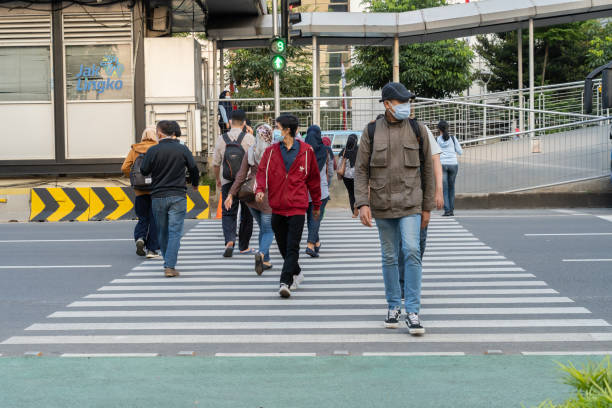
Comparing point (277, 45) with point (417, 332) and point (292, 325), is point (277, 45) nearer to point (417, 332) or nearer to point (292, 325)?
point (292, 325)

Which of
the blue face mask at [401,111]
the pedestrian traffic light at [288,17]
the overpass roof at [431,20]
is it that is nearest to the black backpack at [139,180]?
the blue face mask at [401,111]

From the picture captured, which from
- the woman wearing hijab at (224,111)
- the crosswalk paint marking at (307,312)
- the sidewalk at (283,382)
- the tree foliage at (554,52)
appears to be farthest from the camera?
the tree foliage at (554,52)

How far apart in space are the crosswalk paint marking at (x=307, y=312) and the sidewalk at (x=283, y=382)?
5.57ft

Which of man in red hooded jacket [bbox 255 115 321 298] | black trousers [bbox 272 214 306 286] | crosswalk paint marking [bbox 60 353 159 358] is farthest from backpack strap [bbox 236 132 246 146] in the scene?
crosswalk paint marking [bbox 60 353 159 358]

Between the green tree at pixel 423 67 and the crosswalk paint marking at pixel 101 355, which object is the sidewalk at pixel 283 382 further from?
the green tree at pixel 423 67

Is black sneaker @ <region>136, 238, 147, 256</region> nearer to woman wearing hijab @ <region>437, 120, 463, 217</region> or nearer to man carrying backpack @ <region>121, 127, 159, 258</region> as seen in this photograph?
man carrying backpack @ <region>121, 127, 159, 258</region>

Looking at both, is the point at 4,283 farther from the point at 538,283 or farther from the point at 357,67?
the point at 357,67

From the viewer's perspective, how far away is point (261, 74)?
45594 mm

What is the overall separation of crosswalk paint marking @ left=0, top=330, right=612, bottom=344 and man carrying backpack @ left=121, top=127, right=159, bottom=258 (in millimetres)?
4782

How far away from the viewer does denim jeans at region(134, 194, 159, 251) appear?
1188cm

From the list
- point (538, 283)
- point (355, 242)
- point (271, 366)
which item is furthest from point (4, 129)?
point (271, 366)

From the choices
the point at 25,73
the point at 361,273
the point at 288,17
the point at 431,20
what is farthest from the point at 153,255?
the point at 431,20

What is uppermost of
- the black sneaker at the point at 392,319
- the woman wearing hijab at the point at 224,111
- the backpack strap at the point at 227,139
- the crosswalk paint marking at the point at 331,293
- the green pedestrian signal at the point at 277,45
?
the green pedestrian signal at the point at 277,45

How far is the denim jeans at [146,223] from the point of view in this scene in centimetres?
1188
